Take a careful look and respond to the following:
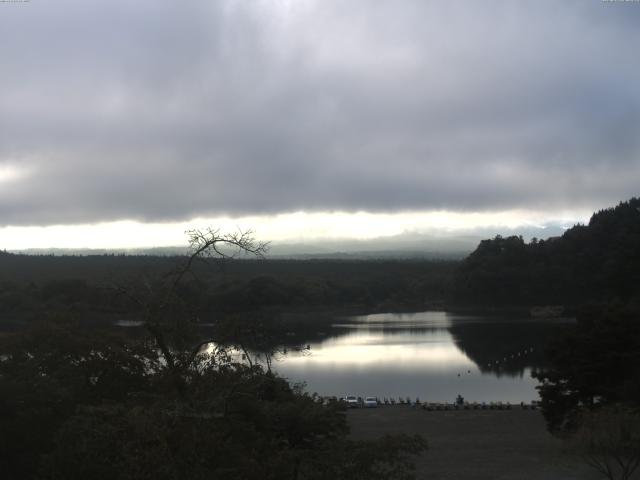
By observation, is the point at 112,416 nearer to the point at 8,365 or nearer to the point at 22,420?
the point at 22,420

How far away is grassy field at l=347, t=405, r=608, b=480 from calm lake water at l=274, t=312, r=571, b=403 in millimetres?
2916

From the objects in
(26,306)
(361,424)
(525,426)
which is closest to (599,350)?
(525,426)

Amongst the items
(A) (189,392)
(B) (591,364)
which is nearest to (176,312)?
(A) (189,392)

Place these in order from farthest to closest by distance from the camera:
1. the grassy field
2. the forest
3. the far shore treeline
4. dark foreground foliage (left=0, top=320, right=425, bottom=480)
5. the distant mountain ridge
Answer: the distant mountain ridge
the far shore treeline
the grassy field
the forest
dark foreground foliage (left=0, top=320, right=425, bottom=480)

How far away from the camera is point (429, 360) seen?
134 feet

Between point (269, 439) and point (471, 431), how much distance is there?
13.6m

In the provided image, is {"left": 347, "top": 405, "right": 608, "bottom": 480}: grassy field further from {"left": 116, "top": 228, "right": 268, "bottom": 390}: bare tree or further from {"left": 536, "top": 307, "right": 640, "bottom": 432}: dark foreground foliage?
{"left": 116, "top": 228, "right": 268, "bottom": 390}: bare tree

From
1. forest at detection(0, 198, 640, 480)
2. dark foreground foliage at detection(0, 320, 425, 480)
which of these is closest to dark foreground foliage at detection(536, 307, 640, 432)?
forest at detection(0, 198, 640, 480)

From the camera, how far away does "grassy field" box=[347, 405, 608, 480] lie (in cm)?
1508

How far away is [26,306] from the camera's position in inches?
1735

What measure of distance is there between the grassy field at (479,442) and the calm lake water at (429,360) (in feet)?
9.57

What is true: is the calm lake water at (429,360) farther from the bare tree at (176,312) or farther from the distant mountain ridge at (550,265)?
the bare tree at (176,312)

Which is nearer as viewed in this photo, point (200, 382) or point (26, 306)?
point (200, 382)

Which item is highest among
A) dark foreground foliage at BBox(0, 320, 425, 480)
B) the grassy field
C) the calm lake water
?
dark foreground foliage at BBox(0, 320, 425, 480)
